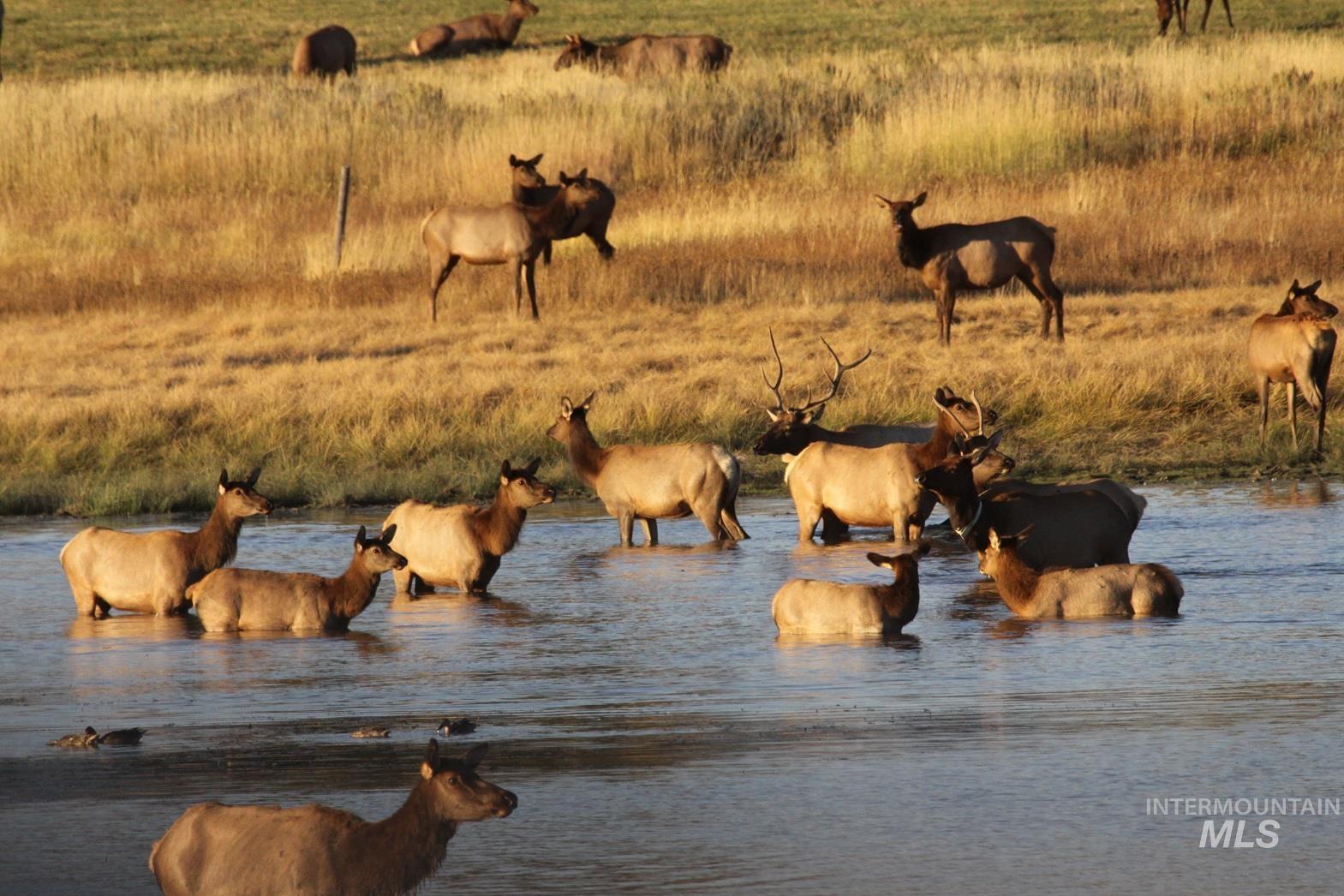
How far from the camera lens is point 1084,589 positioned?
415 inches

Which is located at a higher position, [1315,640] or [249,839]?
[249,839]

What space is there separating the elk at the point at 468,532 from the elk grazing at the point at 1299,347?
6.67 meters

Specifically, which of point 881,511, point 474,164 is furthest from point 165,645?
point 474,164

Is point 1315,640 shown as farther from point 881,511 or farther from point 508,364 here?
point 508,364

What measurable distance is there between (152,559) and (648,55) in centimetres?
3107

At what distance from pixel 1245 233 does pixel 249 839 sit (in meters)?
22.2

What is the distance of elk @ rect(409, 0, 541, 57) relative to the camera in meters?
47.4

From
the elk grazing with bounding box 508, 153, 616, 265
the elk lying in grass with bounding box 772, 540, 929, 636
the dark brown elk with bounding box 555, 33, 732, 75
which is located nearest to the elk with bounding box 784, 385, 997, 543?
the elk lying in grass with bounding box 772, 540, 929, 636

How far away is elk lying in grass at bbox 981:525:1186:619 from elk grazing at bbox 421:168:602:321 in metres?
13.8

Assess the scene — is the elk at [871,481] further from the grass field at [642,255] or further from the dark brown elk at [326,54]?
the dark brown elk at [326,54]

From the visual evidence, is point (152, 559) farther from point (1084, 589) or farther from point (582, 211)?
point (582, 211)

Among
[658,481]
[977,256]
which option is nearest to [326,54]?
[977,256]

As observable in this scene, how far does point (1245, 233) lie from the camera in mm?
26109

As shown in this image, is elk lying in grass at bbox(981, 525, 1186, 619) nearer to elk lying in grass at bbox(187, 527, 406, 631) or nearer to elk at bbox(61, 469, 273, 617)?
elk lying in grass at bbox(187, 527, 406, 631)
